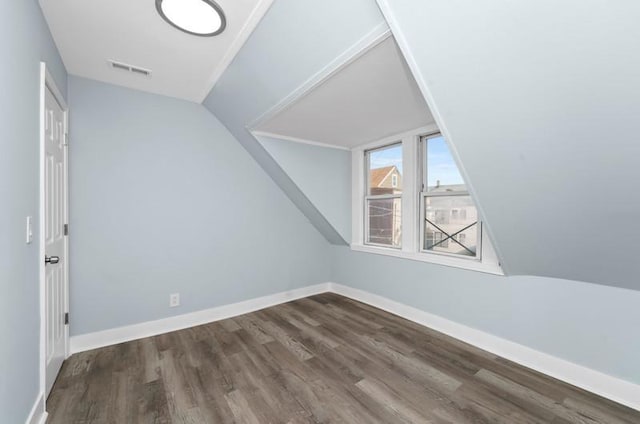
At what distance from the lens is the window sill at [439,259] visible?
2.29 meters

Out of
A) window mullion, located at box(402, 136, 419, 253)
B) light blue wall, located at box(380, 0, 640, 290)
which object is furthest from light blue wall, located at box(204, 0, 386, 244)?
window mullion, located at box(402, 136, 419, 253)

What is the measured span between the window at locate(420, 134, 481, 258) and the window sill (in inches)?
4.2

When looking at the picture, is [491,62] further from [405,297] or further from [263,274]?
[263,274]

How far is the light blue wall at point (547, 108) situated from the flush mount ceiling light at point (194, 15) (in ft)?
3.40

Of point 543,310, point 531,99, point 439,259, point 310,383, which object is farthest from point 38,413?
point 543,310

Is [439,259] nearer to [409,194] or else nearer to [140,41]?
[409,194]

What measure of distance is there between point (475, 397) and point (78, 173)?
350 centimetres

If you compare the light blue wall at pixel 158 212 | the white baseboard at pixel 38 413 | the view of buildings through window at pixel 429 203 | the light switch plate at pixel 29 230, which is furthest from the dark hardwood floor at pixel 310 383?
the light switch plate at pixel 29 230

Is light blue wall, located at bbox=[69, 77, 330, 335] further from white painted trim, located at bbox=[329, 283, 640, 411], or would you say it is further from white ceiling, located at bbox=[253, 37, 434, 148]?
white painted trim, located at bbox=[329, 283, 640, 411]

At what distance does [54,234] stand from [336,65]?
229cm

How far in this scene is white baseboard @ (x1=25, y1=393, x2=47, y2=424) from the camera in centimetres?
138

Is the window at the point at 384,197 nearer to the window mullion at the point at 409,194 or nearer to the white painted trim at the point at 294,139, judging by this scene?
the window mullion at the point at 409,194

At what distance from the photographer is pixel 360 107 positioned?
2256 mm

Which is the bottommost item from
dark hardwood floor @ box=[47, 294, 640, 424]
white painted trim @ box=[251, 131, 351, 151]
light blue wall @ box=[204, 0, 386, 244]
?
dark hardwood floor @ box=[47, 294, 640, 424]
